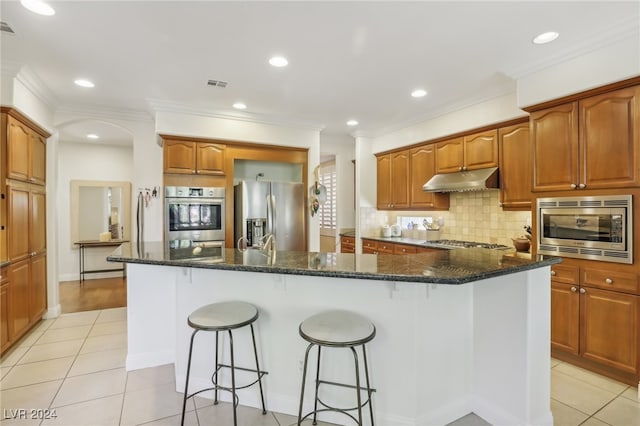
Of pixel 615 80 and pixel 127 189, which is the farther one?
pixel 127 189

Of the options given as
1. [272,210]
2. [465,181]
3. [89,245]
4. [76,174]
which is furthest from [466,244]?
[76,174]

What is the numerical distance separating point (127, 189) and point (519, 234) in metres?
6.68

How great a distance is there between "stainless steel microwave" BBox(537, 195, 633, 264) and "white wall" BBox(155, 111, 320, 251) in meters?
2.95

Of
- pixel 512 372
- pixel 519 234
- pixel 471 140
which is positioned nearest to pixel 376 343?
pixel 512 372

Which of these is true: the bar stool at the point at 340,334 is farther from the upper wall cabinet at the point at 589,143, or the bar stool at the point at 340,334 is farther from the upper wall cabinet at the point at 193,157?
the upper wall cabinet at the point at 193,157

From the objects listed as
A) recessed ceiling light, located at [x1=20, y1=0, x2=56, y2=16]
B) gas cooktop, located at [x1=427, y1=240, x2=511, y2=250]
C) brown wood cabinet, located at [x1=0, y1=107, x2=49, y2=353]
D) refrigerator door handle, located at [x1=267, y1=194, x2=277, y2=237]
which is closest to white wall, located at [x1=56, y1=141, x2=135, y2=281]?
brown wood cabinet, located at [x1=0, y1=107, x2=49, y2=353]

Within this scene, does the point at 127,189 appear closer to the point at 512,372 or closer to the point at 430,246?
the point at 430,246

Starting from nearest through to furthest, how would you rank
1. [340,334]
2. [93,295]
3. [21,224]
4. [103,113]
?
[340,334], [21,224], [103,113], [93,295]

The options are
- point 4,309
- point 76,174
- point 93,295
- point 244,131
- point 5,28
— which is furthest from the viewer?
point 76,174

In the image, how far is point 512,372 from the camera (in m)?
1.92

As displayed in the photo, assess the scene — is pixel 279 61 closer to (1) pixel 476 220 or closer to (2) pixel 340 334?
(2) pixel 340 334

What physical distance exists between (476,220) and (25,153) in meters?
5.22

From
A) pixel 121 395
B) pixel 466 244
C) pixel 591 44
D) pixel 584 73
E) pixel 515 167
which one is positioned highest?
pixel 591 44

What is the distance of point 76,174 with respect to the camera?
6.14m
